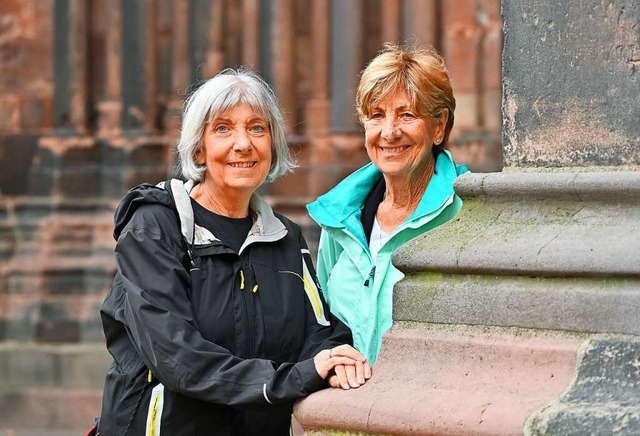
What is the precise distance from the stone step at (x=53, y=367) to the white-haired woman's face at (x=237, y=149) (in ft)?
17.7

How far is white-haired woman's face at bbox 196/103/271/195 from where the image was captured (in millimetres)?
2553

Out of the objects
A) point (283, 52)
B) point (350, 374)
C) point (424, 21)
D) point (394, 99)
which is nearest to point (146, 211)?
point (350, 374)

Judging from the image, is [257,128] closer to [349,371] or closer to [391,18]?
[349,371]

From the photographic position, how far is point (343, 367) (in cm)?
223

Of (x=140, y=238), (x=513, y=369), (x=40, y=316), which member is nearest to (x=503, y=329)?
(x=513, y=369)

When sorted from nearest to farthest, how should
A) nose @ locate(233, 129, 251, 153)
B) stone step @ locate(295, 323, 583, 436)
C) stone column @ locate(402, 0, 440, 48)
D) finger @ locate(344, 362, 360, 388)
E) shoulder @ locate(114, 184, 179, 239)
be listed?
stone step @ locate(295, 323, 583, 436) < finger @ locate(344, 362, 360, 388) < shoulder @ locate(114, 184, 179, 239) < nose @ locate(233, 129, 251, 153) < stone column @ locate(402, 0, 440, 48)

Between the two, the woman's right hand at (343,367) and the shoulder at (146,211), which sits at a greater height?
the shoulder at (146,211)

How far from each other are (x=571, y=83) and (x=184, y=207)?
0.83m

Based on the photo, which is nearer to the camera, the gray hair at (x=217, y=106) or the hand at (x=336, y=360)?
the hand at (x=336, y=360)

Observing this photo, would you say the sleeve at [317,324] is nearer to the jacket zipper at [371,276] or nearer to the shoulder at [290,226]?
the shoulder at [290,226]

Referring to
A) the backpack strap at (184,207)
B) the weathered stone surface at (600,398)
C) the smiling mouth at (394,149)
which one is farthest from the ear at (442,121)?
the weathered stone surface at (600,398)

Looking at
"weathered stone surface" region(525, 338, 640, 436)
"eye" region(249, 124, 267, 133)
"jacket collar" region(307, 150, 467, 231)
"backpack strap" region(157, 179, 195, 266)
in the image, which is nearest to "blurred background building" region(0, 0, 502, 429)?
"jacket collar" region(307, 150, 467, 231)

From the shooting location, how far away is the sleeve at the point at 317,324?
8.35ft

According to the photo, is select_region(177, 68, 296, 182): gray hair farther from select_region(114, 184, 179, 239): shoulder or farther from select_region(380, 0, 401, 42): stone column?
select_region(380, 0, 401, 42): stone column
